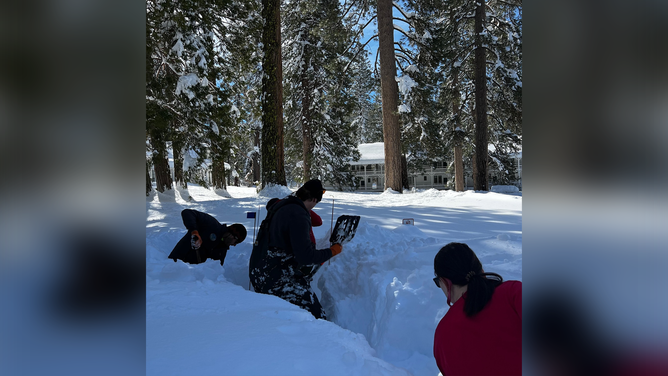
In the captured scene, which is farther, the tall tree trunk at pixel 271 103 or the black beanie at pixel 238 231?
the tall tree trunk at pixel 271 103

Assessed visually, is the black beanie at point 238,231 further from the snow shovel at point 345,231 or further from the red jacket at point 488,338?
the red jacket at point 488,338

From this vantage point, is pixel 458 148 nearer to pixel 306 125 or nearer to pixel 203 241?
pixel 306 125

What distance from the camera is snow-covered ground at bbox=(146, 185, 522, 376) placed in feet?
5.67

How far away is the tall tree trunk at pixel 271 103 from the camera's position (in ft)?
36.7

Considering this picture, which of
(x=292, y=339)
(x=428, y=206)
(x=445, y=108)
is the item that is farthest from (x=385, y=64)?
(x=292, y=339)

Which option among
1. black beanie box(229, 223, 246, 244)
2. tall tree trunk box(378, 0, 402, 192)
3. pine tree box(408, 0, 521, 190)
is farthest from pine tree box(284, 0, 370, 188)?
black beanie box(229, 223, 246, 244)

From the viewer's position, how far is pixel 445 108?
19609 millimetres

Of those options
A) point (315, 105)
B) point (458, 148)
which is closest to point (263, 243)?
point (458, 148)

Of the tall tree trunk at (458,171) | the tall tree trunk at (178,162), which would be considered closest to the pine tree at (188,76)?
the tall tree trunk at (178,162)

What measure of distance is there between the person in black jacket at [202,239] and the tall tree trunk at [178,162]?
19.2ft

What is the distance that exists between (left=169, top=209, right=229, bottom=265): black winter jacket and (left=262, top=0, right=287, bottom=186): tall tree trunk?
590 centimetres

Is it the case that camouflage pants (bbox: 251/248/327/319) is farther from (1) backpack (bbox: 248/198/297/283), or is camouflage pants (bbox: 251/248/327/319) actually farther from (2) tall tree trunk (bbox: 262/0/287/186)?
(2) tall tree trunk (bbox: 262/0/287/186)
